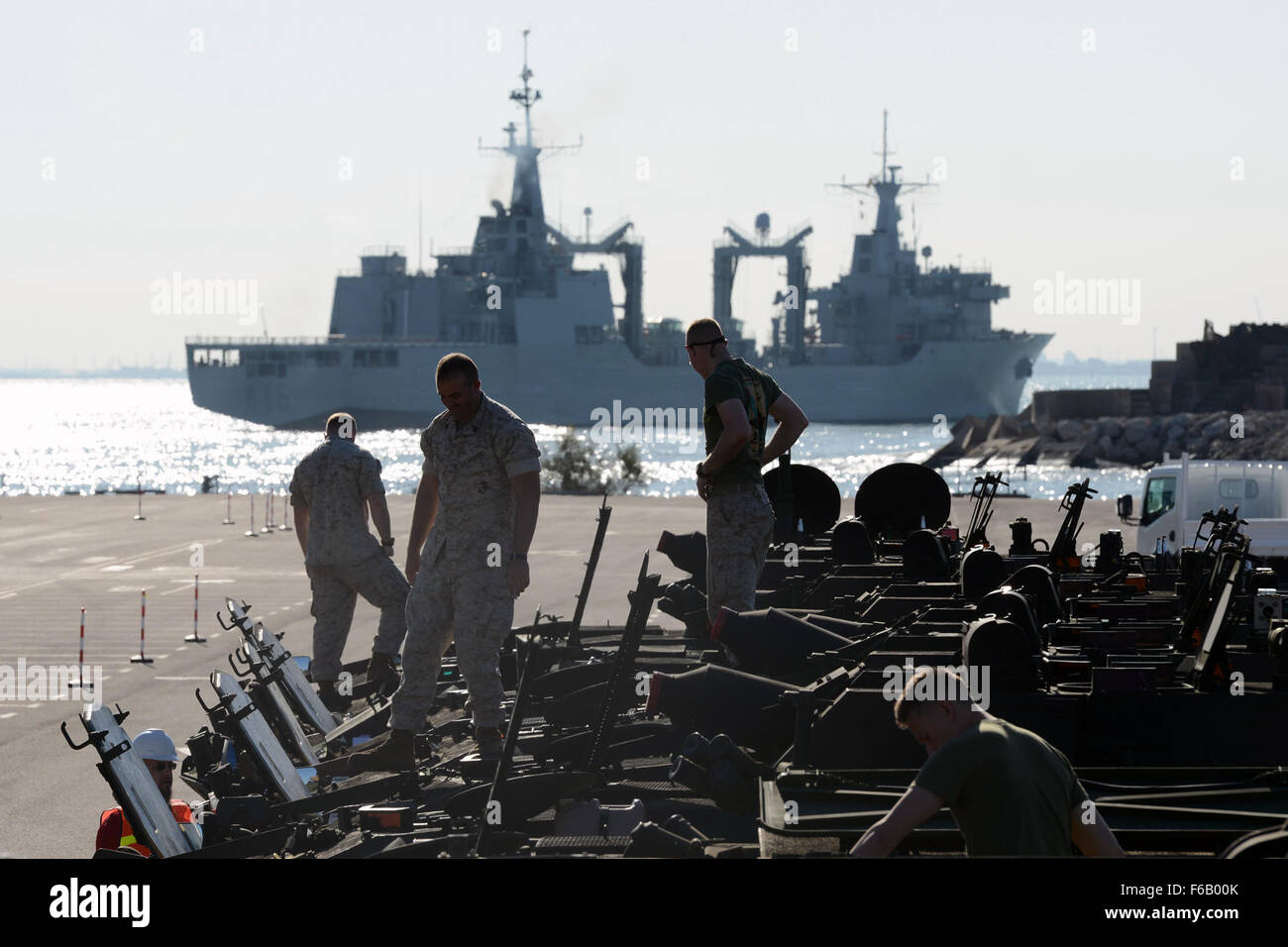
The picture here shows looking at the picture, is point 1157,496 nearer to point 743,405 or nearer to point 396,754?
point 743,405

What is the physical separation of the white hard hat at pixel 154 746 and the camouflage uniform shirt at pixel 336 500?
3.98m

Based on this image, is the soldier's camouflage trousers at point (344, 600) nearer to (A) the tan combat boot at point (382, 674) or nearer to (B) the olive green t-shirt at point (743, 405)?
(A) the tan combat boot at point (382, 674)

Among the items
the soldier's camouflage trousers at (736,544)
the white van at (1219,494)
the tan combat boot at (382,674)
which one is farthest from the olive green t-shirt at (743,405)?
the white van at (1219,494)

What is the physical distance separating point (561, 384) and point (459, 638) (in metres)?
113

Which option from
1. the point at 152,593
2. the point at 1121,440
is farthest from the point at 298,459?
the point at 152,593

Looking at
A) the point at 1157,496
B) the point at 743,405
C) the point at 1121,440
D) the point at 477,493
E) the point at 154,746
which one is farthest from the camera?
the point at 1121,440

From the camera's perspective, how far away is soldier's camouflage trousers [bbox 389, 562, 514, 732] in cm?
809

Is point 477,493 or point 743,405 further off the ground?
point 743,405

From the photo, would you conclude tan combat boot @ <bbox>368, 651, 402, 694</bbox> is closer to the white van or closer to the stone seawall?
the white van

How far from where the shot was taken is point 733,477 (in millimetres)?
8484

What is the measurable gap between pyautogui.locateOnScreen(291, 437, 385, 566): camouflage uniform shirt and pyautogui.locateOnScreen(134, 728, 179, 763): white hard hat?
3980mm
